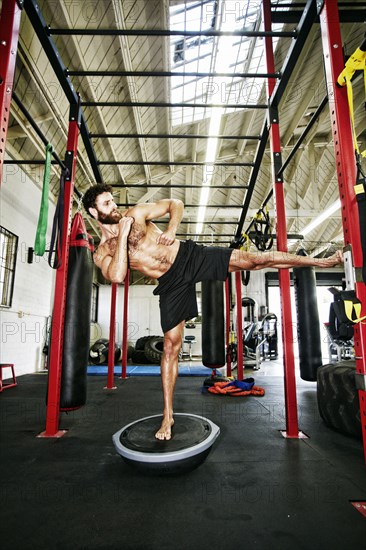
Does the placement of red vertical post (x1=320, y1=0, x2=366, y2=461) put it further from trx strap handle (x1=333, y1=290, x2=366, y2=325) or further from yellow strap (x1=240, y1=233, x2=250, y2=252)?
yellow strap (x1=240, y1=233, x2=250, y2=252)

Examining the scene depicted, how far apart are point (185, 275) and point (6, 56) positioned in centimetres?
156

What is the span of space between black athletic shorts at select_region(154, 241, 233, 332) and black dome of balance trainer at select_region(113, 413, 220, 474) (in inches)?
26.5

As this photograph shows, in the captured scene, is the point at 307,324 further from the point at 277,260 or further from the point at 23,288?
the point at 23,288

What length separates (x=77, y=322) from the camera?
2.17 meters

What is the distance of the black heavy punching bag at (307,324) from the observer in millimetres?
3037

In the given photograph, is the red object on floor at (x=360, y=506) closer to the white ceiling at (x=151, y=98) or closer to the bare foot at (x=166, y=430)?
the bare foot at (x=166, y=430)

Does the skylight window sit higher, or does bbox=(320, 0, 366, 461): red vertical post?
the skylight window

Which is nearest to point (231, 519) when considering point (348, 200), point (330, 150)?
point (348, 200)

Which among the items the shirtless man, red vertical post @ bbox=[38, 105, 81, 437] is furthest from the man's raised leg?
red vertical post @ bbox=[38, 105, 81, 437]

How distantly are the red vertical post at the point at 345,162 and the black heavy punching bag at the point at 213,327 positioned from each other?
3147 mm

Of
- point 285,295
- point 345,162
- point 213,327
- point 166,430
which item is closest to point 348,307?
point 345,162

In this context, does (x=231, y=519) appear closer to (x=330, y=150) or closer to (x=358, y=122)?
(x=358, y=122)

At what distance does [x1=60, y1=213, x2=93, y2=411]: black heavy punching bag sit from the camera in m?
2.08

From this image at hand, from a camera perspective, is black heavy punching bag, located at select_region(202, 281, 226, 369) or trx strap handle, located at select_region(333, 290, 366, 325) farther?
black heavy punching bag, located at select_region(202, 281, 226, 369)
